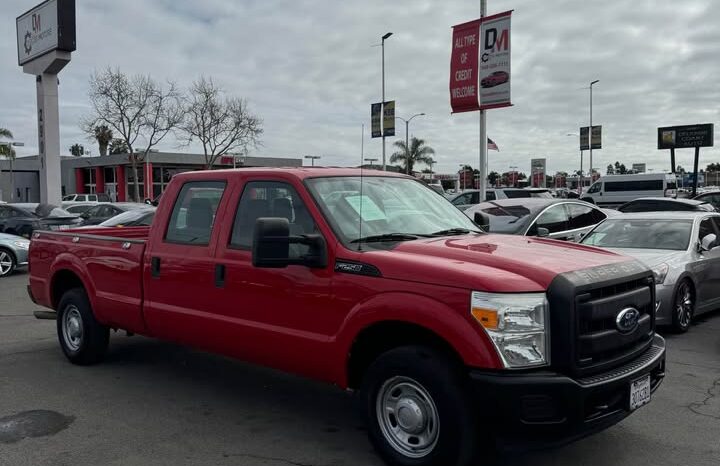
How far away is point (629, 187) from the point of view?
3919 cm

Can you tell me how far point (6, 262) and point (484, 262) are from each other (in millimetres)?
13694

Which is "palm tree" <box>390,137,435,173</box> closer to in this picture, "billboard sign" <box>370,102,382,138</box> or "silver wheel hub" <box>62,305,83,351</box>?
"billboard sign" <box>370,102,382,138</box>

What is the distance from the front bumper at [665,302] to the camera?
24.7 feet

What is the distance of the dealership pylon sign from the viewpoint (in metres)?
16.6

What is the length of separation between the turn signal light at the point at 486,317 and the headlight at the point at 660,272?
486 centimetres

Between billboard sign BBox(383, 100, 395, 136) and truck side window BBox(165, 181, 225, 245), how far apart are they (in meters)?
24.4

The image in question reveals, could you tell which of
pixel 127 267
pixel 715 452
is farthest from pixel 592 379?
pixel 127 267

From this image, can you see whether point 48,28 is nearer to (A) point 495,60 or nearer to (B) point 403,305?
(A) point 495,60

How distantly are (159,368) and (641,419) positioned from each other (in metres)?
4.48

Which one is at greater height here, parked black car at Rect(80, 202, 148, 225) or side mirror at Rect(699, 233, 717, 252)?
parked black car at Rect(80, 202, 148, 225)

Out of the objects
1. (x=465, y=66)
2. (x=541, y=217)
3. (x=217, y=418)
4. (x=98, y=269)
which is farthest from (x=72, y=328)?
(x=465, y=66)

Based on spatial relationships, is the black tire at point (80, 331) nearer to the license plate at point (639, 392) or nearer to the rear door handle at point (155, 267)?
the rear door handle at point (155, 267)

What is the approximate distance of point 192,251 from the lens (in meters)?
5.16

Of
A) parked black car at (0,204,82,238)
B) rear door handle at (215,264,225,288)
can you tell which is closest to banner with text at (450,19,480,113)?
parked black car at (0,204,82,238)
